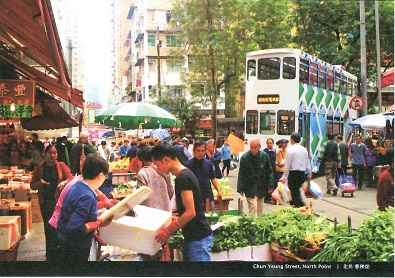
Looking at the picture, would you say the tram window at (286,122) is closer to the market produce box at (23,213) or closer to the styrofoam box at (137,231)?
the styrofoam box at (137,231)

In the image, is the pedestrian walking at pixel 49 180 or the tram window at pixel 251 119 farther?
the tram window at pixel 251 119

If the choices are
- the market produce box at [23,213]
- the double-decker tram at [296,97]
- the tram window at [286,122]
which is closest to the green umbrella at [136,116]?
the double-decker tram at [296,97]

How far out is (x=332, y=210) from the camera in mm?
4930

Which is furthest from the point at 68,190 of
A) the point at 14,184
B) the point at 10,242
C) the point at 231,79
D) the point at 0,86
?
the point at 14,184

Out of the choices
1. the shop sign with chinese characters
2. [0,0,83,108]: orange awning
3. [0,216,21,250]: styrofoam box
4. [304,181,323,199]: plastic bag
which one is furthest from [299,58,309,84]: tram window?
[0,216,21,250]: styrofoam box

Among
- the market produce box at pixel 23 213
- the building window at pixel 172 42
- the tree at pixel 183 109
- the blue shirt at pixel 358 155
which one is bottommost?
the market produce box at pixel 23 213

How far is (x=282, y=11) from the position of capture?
5.35 meters

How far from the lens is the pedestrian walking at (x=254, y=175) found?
19.1ft

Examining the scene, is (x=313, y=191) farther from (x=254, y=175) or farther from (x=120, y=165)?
(x=120, y=165)

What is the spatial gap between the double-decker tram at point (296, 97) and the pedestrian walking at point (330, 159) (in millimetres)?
70

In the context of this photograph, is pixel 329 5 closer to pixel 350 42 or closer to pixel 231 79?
pixel 350 42

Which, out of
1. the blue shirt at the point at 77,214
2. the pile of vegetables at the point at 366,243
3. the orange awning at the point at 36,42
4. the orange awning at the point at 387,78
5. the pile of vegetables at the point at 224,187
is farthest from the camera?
the pile of vegetables at the point at 224,187

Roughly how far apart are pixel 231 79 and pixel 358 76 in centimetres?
131

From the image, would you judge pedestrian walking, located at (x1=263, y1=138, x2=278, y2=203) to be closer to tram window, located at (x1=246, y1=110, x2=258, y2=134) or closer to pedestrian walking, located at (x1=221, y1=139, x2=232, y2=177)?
tram window, located at (x1=246, y1=110, x2=258, y2=134)
